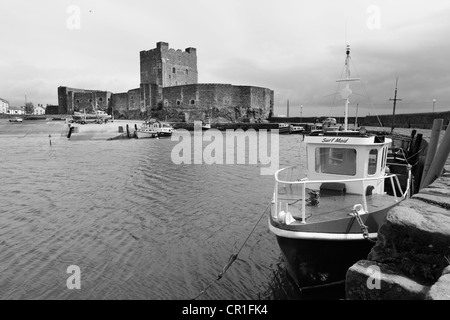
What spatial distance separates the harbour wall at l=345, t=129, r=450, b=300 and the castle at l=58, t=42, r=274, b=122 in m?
63.6

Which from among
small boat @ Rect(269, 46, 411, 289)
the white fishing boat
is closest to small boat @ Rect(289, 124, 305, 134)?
the white fishing boat

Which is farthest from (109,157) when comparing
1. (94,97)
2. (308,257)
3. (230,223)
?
(94,97)

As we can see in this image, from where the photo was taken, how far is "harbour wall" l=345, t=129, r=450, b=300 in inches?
Result: 134

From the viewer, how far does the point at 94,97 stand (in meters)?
81.9

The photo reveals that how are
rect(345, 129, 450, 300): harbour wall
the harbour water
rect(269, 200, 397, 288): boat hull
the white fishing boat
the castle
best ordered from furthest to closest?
the castle, the white fishing boat, the harbour water, rect(269, 200, 397, 288): boat hull, rect(345, 129, 450, 300): harbour wall

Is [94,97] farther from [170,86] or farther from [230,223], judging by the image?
[230,223]

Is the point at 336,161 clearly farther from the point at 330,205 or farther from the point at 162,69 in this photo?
the point at 162,69

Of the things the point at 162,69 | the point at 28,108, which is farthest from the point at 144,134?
the point at 28,108

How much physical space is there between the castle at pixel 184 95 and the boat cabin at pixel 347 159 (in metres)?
59.1

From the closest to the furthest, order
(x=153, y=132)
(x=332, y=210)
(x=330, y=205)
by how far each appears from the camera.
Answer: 1. (x=332, y=210)
2. (x=330, y=205)
3. (x=153, y=132)

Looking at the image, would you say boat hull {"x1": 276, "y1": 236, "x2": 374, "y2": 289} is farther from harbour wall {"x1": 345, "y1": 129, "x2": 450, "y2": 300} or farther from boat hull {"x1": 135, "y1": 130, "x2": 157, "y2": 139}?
boat hull {"x1": 135, "y1": 130, "x2": 157, "y2": 139}

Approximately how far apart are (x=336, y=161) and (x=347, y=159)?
0.27 meters

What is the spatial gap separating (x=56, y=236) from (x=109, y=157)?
18686 mm

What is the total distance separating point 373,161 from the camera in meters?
7.95
